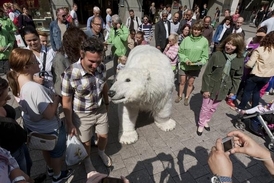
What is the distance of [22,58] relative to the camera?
67.4 inches

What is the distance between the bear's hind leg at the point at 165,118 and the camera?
343 centimetres

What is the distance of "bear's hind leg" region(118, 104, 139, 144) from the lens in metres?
3.16

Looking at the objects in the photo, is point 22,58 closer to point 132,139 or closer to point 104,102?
point 104,102

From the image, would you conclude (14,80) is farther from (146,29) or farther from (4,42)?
(146,29)

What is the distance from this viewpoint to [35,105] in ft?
5.57

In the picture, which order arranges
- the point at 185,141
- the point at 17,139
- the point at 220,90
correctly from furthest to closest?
the point at 185,141 < the point at 220,90 < the point at 17,139

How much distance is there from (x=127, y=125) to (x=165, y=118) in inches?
32.5

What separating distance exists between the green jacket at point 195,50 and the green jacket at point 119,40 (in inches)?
67.2

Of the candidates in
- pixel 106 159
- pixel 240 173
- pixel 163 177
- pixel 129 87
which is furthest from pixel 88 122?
pixel 240 173

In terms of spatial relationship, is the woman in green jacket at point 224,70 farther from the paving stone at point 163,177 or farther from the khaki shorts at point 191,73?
the paving stone at point 163,177

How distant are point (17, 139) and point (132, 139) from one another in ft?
6.62

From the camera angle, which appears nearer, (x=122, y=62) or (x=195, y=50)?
(x=195, y=50)

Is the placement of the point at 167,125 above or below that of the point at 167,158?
above

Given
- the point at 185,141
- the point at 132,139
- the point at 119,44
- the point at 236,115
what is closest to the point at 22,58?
the point at 132,139
